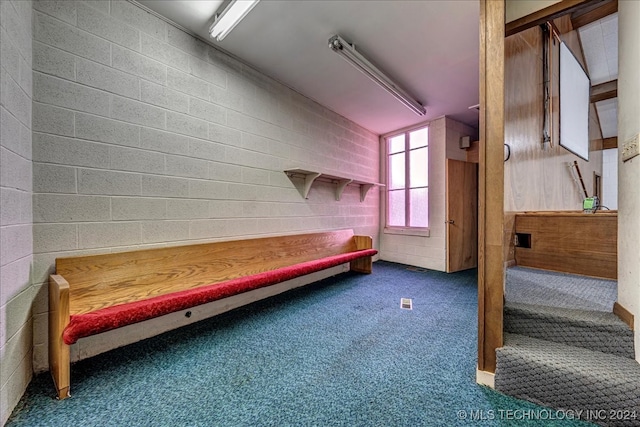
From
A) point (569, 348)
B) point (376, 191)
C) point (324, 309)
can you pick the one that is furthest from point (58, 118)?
point (376, 191)

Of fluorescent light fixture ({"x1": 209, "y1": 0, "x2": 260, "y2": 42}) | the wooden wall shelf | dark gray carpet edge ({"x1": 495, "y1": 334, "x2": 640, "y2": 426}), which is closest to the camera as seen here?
dark gray carpet edge ({"x1": 495, "y1": 334, "x2": 640, "y2": 426})

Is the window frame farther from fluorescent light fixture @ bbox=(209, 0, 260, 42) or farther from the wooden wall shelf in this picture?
fluorescent light fixture @ bbox=(209, 0, 260, 42)

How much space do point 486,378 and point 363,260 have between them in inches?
100

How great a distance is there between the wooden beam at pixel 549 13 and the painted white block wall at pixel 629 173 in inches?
8.9

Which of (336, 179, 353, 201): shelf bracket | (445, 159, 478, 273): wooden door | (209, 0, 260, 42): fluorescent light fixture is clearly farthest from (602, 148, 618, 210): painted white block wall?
(209, 0, 260, 42): fluorescent light fixture

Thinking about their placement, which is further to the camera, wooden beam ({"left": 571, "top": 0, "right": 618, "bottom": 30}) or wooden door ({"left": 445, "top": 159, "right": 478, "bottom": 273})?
wooden door ({"left": 445, "top": 159, "right": 478, "bottom": 273})

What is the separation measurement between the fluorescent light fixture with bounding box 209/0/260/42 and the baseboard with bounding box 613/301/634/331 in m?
3.01

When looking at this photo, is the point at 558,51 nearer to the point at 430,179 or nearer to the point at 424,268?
the point at 430,179

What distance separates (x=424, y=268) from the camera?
4.35m

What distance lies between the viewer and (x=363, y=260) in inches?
156

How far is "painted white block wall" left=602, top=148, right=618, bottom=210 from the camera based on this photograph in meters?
4.86

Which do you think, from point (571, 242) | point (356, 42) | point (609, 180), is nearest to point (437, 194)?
point (571, 242)

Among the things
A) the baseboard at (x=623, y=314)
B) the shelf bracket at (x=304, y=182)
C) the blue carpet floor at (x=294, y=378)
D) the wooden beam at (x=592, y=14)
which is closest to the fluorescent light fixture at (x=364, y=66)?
the shelf bracket at (x=304, y=182)

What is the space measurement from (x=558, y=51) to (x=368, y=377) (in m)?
3.76
